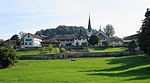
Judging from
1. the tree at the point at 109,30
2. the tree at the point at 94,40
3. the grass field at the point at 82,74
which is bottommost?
the grass field at the point at 82,74

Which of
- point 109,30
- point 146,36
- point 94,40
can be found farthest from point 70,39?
point 146,36

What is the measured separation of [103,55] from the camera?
64125 mm

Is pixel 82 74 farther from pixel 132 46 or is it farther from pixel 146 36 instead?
pixel 132 46

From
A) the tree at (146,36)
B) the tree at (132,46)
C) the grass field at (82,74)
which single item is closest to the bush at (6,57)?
the grass field at (82,74)

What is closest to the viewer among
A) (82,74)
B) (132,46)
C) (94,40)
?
(82,74)

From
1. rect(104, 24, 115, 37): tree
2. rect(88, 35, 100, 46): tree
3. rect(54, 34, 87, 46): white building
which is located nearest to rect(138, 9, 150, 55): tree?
rect(88, 35, 100, 46): tree

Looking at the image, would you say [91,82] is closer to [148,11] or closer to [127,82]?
[127,82]

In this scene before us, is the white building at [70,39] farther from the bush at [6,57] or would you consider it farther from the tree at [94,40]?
the bush at [6,57]

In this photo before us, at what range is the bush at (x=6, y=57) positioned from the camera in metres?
42.2

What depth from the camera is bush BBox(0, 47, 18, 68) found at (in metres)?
42.2

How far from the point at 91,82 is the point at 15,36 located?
96.9m

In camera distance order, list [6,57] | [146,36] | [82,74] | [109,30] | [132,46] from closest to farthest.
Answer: [82,74] < [146,36] < [6,57] < [132,46] < [109,30]

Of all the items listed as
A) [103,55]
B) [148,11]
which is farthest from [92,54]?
[148,11]

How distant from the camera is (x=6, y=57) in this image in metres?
43.2
